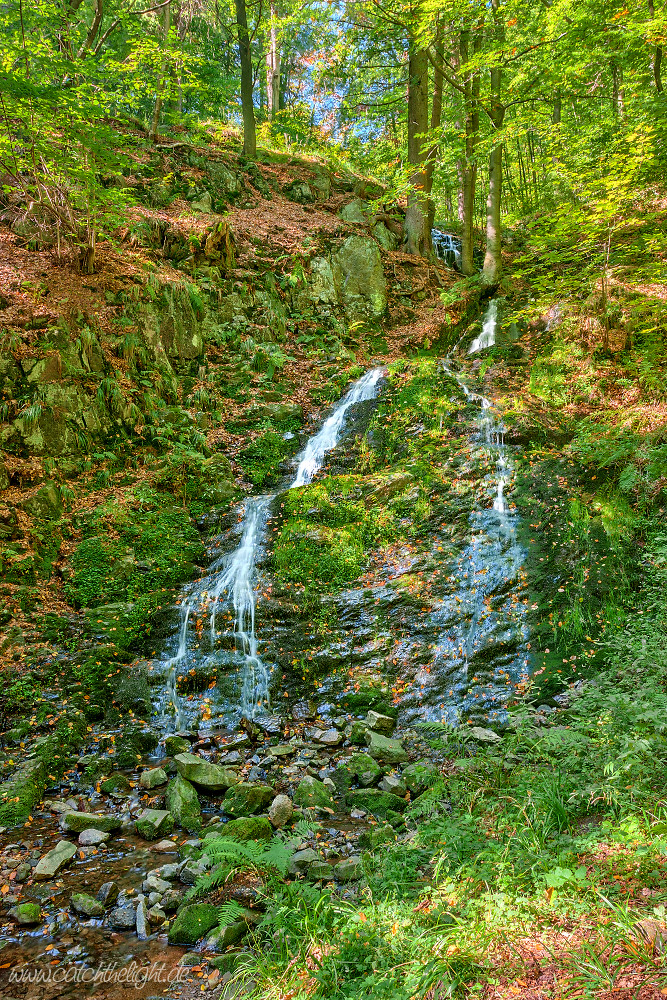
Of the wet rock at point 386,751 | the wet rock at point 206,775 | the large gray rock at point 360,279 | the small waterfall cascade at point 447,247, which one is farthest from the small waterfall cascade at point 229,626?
the small waterfall cascade at point 447,247

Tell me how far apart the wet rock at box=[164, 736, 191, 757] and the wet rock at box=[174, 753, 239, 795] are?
0.46 metres

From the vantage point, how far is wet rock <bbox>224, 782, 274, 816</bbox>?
4.82 meters

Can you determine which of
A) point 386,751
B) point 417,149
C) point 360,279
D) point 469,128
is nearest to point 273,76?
point 417,149

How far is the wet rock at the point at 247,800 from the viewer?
15.8 ft

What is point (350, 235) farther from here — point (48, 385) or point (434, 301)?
point (48, 385)

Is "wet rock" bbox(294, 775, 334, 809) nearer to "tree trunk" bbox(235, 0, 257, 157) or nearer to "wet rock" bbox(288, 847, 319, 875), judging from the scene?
"wet rock" bbox(288, 847, 319, 875)

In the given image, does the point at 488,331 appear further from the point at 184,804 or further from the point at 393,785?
the point at 184,804

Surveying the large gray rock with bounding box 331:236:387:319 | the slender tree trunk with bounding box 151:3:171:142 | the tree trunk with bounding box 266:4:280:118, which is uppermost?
the tree trunk with bounding box 266:4:280:118

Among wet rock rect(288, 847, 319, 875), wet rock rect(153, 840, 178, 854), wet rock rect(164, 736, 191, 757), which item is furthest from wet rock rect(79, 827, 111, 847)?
wet rock rect(288, 847, 319, 875)

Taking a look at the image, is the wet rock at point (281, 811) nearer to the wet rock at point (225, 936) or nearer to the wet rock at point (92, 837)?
the wet rock at point (225, 936)

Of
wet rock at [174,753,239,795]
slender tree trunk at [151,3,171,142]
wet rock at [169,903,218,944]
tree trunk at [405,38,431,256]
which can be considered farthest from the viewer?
tree trunk at [405,38,431,256]

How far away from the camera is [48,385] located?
336 inches

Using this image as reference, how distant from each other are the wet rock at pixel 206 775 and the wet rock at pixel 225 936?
176 cm

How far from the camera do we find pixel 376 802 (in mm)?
4785
